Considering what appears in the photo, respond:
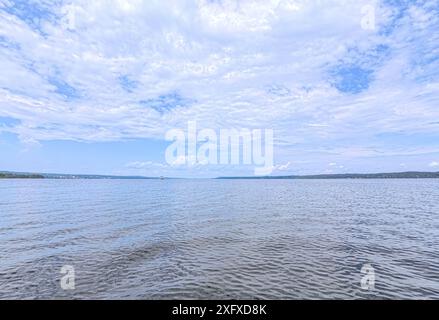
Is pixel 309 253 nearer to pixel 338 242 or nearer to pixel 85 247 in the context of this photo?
pixel 338 242

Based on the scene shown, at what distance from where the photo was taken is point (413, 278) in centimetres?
1658

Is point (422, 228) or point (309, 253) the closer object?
point (309, 253)

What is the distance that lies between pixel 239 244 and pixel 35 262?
1553 cm

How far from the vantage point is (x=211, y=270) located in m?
17.7
